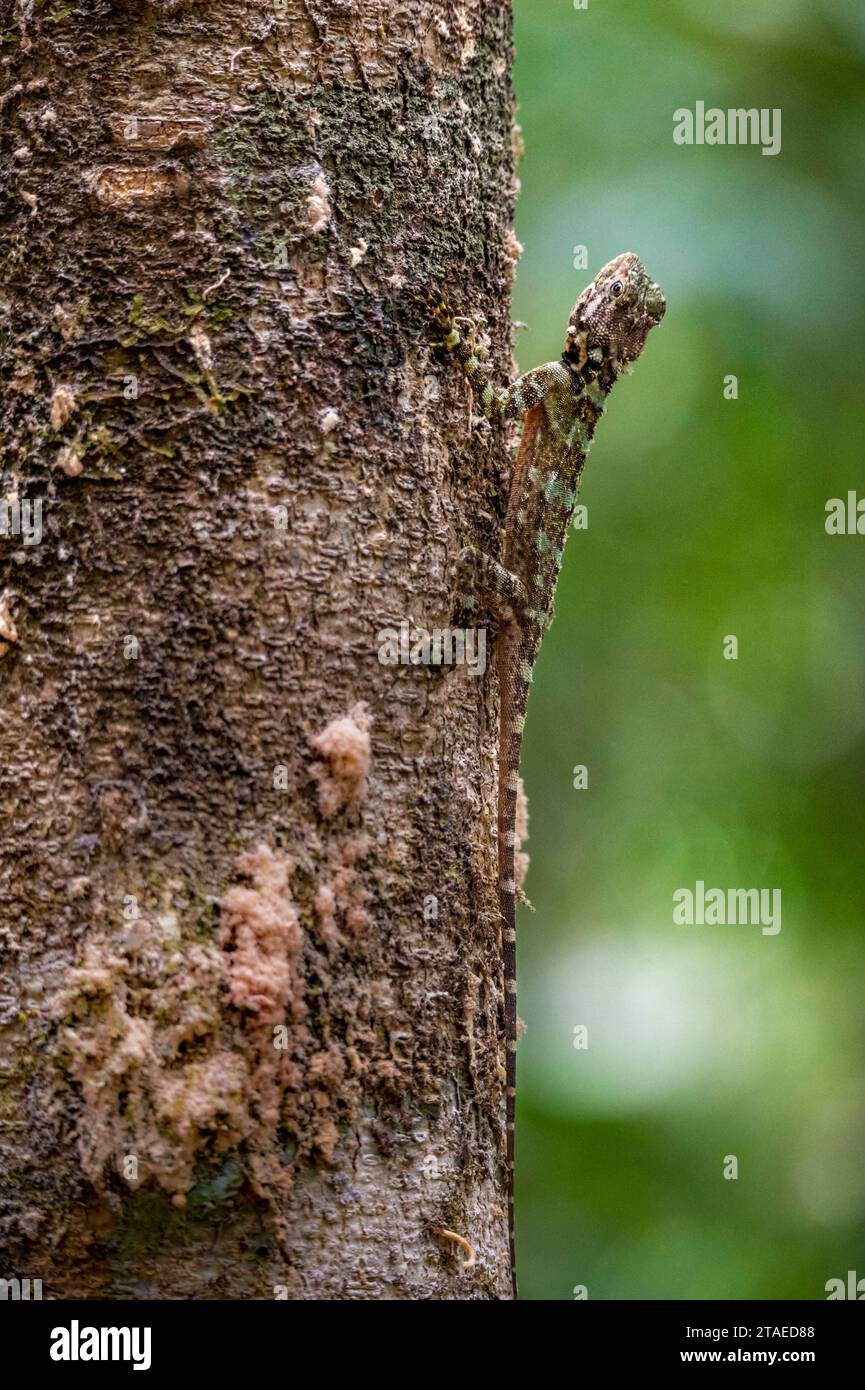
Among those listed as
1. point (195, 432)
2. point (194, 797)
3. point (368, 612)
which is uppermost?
point (195, 432)

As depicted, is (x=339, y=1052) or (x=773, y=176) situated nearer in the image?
(x=339, y=1052)

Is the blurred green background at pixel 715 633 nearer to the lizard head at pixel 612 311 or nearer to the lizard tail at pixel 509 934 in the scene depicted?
the lizard head at pixel 612 311

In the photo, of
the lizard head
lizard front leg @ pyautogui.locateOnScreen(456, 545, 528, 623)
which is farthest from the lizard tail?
the lizard head

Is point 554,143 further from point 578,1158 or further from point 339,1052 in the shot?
point 339,1052

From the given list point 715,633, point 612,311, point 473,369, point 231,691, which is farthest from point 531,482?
point 715,633

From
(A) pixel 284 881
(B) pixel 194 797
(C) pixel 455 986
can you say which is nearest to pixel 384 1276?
(C) pixel 455 986

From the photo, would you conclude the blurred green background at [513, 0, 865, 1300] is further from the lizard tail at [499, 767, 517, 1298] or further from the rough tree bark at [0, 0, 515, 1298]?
the rough tree bark at [0, 0, 515, 1298]
